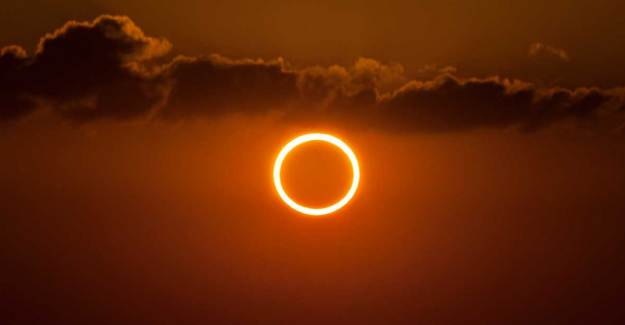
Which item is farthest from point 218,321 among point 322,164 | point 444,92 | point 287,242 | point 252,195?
point 444,92

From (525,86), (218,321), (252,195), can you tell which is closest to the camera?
(525,86)

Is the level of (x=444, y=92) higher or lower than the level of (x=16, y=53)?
higher

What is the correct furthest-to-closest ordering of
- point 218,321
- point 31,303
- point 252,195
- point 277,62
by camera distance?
point 218,321 < point 31,303 < point 252,195 < point 277,62

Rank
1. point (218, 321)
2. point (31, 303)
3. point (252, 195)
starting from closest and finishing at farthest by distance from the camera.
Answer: point (252, 195) < point (31, 303) < point (218, 321)

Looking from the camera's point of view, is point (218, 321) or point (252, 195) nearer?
point (252, 195)

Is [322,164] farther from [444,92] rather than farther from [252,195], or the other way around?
[444,92]

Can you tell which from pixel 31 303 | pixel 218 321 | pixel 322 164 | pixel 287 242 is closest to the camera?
pixel 322 164

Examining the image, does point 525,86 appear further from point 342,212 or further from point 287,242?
point 287,242

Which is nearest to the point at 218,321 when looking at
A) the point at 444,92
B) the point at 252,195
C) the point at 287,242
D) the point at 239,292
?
the point at 239,292

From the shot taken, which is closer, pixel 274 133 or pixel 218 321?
pixel 274 133
